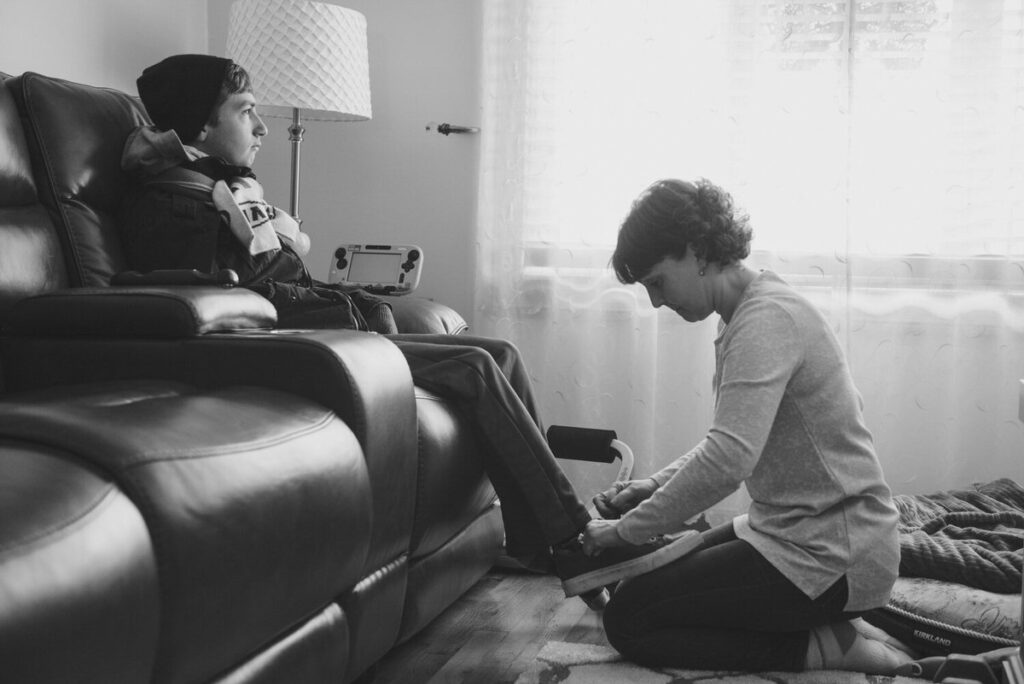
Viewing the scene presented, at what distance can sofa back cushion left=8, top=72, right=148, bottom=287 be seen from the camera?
1.82 meters

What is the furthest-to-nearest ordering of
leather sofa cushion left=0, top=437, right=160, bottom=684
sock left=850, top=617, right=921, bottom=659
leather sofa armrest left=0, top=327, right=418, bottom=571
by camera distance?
sock left=850, top=617, right=921, bottom=659, leather sofa armrest left=0, top=327, right=418, bottom=571, leather sofa cushion left=0, top=437, right=160, bottom=684

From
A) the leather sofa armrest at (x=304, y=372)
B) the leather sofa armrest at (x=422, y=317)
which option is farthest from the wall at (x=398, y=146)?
the leather sofa armrest at (x=304, y=372)

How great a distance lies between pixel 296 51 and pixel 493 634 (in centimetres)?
168

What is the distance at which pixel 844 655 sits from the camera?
5.33ft

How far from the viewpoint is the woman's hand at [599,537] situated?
1.64m

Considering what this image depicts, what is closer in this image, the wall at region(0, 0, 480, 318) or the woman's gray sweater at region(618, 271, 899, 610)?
the woman's gray sweater at region(618, 271, 899, 610)

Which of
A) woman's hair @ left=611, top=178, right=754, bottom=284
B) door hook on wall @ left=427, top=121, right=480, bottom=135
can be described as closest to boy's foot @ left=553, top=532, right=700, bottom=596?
woman's hair @ left=611, top=178, right=754, bottom=284

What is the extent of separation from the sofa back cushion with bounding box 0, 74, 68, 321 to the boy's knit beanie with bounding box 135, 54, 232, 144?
0.38 meters

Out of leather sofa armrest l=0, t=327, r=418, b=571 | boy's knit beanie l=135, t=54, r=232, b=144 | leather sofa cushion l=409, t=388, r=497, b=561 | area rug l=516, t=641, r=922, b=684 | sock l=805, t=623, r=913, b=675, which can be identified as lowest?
area rug l=516, t=641, r=922, b=684

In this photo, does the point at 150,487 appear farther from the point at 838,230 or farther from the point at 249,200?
the point at 838,230

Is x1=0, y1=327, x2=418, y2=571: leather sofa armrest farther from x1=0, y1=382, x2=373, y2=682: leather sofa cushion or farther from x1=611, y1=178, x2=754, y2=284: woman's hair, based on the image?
x1=611, y1=178, x2=754, y2=284: woman's hair

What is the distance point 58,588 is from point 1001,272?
2673mm

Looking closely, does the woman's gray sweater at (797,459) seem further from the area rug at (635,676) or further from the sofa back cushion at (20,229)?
the sofa back cushion at (20,229)

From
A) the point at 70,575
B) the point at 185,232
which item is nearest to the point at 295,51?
the point at 185,232
